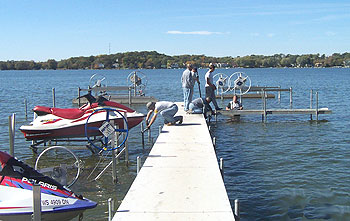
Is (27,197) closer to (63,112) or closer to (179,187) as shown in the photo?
(179,187)

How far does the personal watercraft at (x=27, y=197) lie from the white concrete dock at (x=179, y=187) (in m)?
1.08

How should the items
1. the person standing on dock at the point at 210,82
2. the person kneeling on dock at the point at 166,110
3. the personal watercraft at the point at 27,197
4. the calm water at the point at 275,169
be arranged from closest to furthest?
the personal watercraft at the point at 27,197 < the calm water at the point at 275,169 < the person kneeling on dock at the point at 166,110 < the person standing on dock at the point at 210,82

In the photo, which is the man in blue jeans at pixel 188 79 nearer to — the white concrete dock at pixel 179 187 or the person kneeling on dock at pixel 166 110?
the person kneeling on dock at pixel 166 110

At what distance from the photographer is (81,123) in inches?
571

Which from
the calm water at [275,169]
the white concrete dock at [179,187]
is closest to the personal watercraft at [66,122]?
the calm water at [275,169]

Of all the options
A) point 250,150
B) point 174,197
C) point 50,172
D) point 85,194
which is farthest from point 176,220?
point 250,150

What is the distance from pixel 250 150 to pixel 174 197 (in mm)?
9490

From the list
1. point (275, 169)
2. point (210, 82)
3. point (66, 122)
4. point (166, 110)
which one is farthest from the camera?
point (210, 82)

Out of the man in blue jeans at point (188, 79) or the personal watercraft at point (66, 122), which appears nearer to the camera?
the personal watercraft at point (66, 122)

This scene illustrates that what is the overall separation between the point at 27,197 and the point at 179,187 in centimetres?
271

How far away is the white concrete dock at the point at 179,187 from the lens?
671cm

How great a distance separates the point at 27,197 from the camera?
762 centimetres

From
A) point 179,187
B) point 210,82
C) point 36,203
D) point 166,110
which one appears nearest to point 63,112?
point 166,110

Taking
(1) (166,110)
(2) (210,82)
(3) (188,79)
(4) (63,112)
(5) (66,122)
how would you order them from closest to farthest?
(1) (166,110), (5) (66,122), (4) (63,112), (3) (188,79), (2) (210,82)
